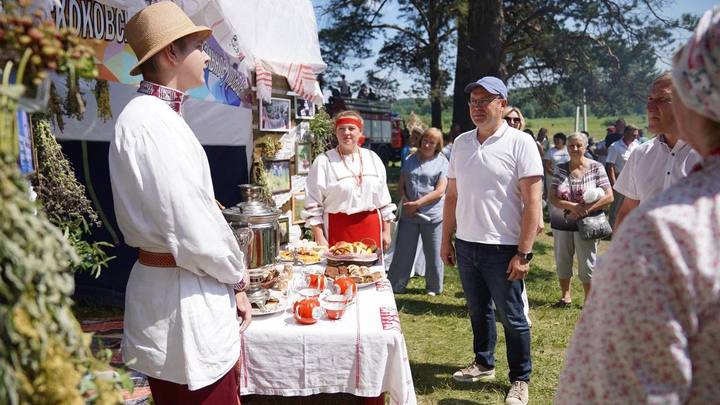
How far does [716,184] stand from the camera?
1069mm

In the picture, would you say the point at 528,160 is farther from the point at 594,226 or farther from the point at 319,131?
the point at 319,131

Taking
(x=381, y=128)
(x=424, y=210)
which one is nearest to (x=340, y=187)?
(x=424, y=210)

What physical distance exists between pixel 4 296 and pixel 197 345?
95 centimetres

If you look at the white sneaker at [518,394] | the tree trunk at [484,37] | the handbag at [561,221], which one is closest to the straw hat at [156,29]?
the white sneaker at [518,394]

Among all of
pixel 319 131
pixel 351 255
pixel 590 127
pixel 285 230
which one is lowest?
pixel 285 230

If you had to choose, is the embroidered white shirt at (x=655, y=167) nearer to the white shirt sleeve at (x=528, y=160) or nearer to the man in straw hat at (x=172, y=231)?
the white shirt sleeve at (x=528, y=160)

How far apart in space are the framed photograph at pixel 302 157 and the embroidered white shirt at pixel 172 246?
13.5 feet

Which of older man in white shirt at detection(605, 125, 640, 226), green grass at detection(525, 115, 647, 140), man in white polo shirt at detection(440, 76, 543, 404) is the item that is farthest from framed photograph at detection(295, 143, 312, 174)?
green grass at detection(525, 115, 647, 140)

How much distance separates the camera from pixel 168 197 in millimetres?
1648

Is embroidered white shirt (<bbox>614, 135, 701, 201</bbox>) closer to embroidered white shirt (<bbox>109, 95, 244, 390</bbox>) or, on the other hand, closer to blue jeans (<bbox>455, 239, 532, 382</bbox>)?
blue jeans (<bbox>455, 239, 532, 382</bbox>)

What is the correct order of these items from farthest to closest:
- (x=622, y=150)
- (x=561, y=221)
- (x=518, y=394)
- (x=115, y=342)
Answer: (x=622, y=150), (x=561, y=221), (x=115, y=342), (x=518, y=394)

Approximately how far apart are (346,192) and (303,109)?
7.99 ft

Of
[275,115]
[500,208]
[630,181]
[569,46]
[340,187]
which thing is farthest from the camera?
[569,46]

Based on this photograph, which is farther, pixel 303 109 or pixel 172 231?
pixel 303 109
